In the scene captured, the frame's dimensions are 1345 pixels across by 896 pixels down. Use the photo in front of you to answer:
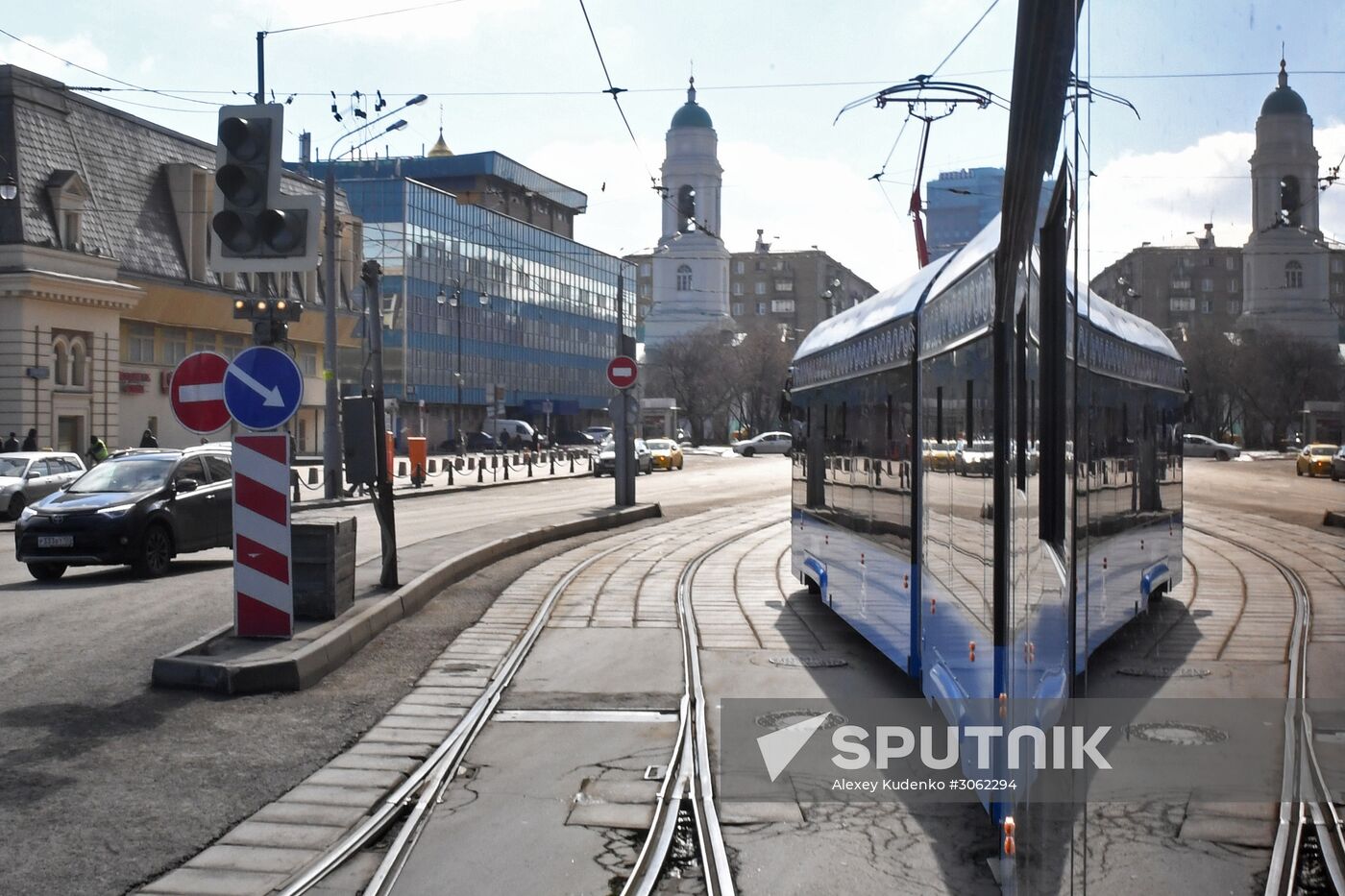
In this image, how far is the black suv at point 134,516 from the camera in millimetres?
15453

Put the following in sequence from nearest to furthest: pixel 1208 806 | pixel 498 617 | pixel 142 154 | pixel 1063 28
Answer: pixel 1208 806, pixel 1063 28, pixel 498 617, pixel 142 154

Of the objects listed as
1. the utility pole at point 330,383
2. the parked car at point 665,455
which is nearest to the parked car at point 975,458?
the utility pole at point 330,383

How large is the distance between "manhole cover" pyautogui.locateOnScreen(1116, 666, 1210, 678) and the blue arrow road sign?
27.8 feet

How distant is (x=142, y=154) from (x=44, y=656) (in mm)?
40253

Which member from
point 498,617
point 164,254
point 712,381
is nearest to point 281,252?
point 498,617

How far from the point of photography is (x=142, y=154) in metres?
46.2

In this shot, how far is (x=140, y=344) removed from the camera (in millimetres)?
45750

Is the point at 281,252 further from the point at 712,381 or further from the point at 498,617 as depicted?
the point at 712,381

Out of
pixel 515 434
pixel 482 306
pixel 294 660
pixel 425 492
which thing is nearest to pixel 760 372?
pixel 482 306

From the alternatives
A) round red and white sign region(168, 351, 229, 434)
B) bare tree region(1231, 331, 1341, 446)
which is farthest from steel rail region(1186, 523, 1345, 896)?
round red and white sign region(168, 351, 229, 434)

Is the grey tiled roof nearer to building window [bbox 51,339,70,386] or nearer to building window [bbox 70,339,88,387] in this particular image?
building window [bbox 70,339,88,387]

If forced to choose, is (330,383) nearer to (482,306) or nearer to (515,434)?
(515,434)

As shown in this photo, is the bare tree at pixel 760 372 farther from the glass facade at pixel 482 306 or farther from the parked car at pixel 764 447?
the glass facade at pixel 482 306

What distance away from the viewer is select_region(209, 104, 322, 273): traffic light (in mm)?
9469
